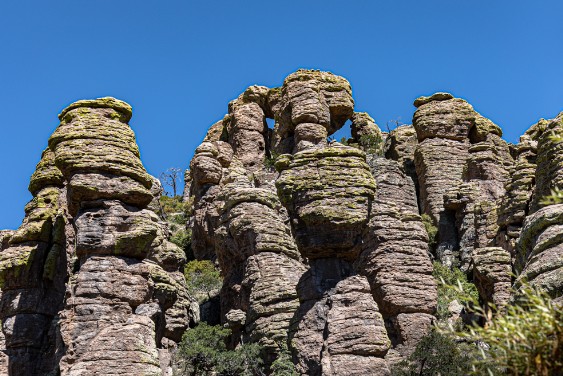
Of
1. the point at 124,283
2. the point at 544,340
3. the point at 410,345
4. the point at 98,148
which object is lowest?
the point at 544,340

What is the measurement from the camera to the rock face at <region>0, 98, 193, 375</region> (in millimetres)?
24359

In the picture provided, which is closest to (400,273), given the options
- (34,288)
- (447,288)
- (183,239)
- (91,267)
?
(447,288)

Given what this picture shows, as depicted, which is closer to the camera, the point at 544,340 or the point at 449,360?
the point at 544,340

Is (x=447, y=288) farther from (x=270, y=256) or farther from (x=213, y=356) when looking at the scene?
(x=213, y=356)

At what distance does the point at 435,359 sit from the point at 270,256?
31.5 feet

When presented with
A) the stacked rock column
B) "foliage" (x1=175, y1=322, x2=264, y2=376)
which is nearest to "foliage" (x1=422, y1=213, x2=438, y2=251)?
"foliage" (x1=175, y1=322, x2=264, y2=376)

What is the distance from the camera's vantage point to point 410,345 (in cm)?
3022

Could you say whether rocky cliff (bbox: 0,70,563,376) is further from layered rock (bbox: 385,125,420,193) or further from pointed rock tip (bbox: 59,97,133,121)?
layered rock (bbox: 385,125,420,193)

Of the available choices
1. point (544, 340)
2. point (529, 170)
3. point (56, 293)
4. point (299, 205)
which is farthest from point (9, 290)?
point (544, 340)

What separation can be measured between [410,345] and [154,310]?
10617mm

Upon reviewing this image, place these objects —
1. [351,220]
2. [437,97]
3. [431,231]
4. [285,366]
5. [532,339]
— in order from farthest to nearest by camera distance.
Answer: [437,97], [431,231], [351,220], [285,366], [532,339]

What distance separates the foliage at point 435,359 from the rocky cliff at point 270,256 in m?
1.94

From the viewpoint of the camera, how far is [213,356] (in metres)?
30.4

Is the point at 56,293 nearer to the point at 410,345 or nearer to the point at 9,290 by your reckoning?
the point at 9,290
